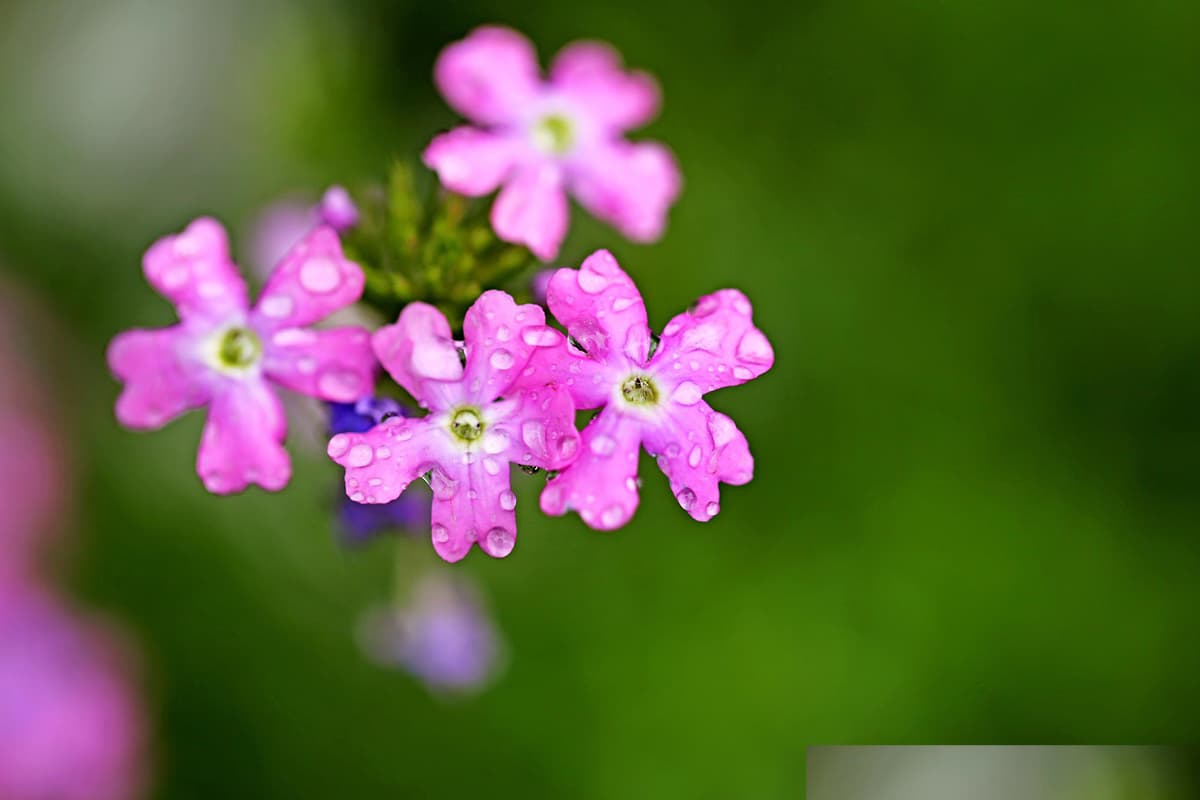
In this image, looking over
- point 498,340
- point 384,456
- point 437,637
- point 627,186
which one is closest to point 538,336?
point 498,340

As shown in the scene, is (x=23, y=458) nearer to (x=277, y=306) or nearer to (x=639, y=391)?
(x=277, y=306)

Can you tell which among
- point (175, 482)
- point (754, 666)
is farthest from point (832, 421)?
point (175, 482)

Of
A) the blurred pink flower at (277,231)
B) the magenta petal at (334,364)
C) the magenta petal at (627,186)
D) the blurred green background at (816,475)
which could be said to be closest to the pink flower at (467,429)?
the magenta petal at (334,364)

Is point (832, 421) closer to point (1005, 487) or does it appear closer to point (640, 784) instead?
point (1005, 487)

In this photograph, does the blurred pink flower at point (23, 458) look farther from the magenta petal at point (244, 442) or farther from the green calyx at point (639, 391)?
the green calyx at point (639, 391)

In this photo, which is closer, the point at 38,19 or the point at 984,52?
the point at 984,52

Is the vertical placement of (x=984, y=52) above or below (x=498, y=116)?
Answer: above

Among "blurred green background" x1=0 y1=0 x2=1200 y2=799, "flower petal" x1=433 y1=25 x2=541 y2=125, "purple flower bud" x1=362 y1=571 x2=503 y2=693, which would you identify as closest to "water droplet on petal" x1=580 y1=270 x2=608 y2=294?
"flower petal" x1=433 y1=25 x2=541 y2=125
